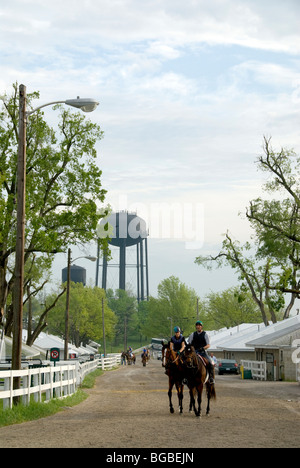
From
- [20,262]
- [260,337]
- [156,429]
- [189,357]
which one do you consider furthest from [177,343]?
[260,337]

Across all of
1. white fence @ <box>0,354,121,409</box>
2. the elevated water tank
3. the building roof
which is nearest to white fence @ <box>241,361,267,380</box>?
the building roof

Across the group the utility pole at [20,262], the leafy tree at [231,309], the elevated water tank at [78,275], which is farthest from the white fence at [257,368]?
the elevated water tank at [78,275]

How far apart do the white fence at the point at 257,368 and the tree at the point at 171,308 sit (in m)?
77.8

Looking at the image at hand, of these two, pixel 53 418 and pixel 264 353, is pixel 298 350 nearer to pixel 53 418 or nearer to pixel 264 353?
pixel 264 353

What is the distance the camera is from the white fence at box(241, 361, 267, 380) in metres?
49.5

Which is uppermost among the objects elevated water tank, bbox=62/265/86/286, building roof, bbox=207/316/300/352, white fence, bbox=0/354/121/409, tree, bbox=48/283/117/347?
elevated water tank, bbox=62/265/86/286

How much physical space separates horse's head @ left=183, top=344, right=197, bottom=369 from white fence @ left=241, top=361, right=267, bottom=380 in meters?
34.3

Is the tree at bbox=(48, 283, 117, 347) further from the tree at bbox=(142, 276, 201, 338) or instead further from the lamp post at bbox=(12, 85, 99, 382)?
the lamp post at bbox=(12, 85, 99, 382)

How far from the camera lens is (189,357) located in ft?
53.4

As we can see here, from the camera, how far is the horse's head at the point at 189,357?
16281 mm

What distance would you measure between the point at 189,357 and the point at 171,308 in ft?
388

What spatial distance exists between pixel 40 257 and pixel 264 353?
67.8 ft

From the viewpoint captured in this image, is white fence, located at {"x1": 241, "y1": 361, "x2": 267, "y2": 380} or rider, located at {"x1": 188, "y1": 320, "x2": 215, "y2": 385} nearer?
rider, located at {"x1": 188, "y1": 320, "x2": 215, "y2": 385}
